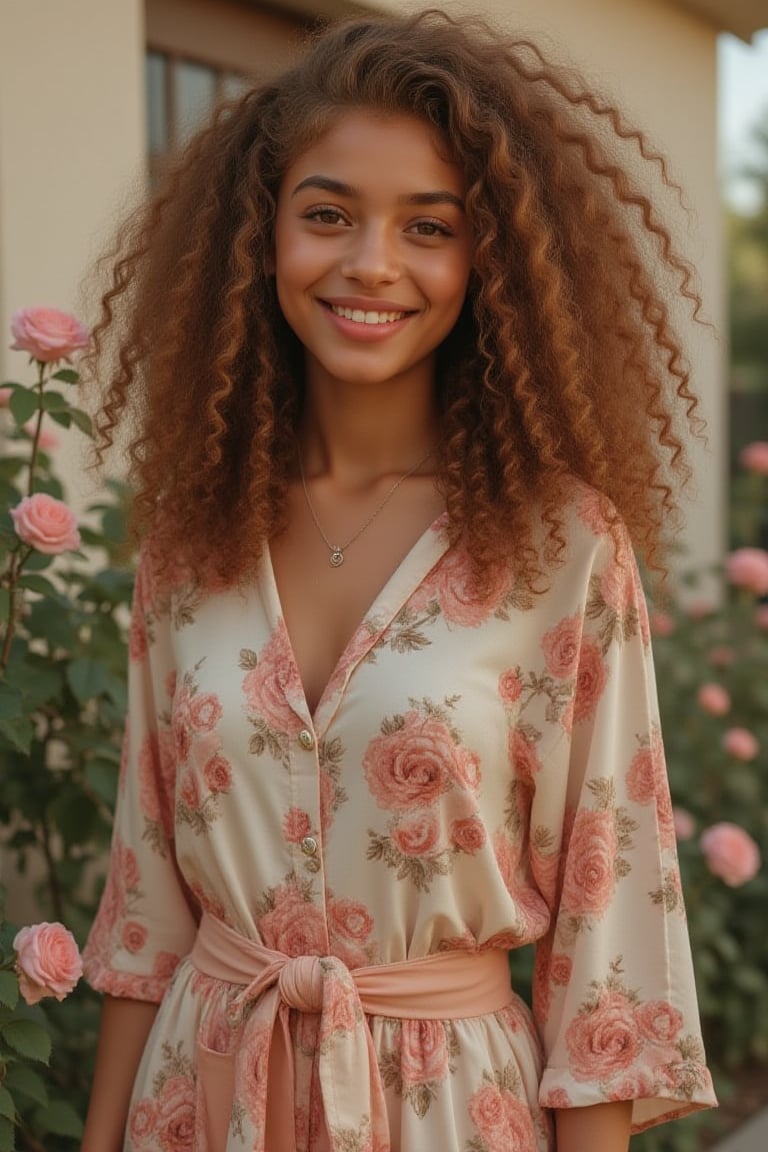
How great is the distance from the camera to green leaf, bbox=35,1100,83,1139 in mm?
2008

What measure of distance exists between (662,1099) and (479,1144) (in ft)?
0.76

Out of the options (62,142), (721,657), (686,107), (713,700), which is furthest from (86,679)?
(686,107)

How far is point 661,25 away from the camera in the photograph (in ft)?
16.6

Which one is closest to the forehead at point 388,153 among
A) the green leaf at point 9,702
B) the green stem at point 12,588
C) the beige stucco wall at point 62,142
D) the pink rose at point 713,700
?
the green stem at point 12,588

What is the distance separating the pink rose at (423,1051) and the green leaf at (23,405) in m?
1.03

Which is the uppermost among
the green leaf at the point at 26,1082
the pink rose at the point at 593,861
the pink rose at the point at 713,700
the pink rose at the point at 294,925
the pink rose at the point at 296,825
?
the pink rose at the point at 713,700

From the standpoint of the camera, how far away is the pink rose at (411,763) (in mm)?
1523

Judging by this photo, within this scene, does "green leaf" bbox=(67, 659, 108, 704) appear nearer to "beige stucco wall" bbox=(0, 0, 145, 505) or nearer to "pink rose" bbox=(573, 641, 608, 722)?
"beige stucco wall" bbox=(0, 0, 145, 505)

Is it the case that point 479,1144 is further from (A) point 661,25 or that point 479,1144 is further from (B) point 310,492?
A: (A) point 661,25

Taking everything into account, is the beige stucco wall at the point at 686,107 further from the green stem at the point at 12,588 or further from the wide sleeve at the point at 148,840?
the wide sleeve at the point at 148,840

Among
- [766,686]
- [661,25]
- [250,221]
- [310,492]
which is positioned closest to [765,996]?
[766,686]

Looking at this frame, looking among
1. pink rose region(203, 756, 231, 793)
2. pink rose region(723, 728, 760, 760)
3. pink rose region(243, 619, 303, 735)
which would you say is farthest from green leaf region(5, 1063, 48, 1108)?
pink rose region(723, 728, 760, 760)

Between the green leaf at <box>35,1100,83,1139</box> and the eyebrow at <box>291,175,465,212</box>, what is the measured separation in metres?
1.35

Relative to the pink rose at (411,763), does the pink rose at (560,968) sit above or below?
below
